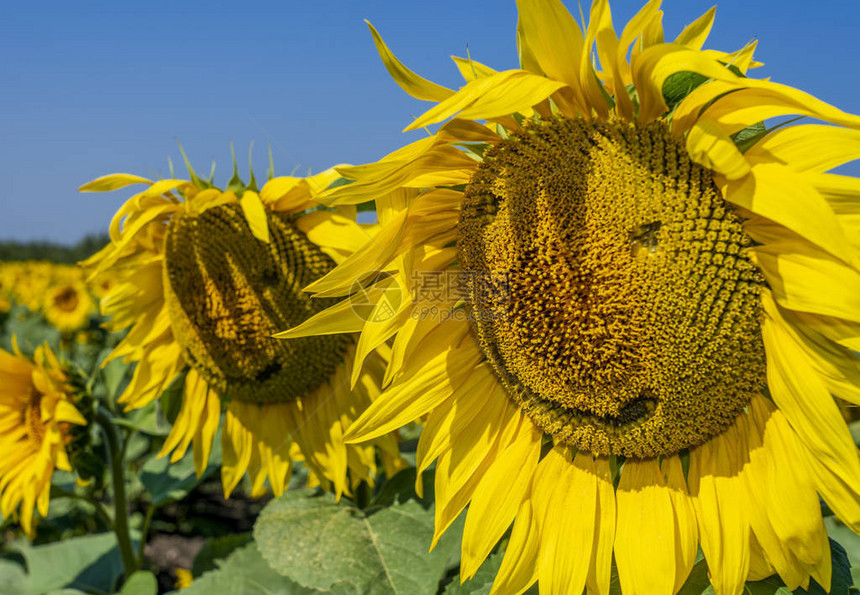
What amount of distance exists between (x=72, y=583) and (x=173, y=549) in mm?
2413

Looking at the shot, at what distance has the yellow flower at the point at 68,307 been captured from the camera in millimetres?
9750

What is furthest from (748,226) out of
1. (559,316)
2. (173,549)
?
(173,549)

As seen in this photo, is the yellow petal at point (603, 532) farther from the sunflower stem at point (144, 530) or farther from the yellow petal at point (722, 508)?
the sunflower stem at point (144, 530)

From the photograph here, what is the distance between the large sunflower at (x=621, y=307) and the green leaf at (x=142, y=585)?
1968 mm

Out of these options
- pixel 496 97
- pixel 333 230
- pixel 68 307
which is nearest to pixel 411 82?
pixel 496 97

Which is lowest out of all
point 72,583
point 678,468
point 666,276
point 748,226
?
point 72,583

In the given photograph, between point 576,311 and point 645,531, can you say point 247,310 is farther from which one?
point 645,531

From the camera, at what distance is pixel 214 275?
2.47 meters

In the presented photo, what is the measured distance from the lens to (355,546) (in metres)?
2.35

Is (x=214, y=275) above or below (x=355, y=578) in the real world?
above

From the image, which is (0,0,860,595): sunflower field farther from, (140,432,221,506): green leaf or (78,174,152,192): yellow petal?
(140,432,221,506): green leaf

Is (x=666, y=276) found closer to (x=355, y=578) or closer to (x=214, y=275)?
(x=355, y=578)

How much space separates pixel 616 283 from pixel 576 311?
0.39 feet

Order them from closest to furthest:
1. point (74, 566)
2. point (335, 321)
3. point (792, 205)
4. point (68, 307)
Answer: point (792, 205) < point (335, 321) < point (74, 566) < point (68, 307)
